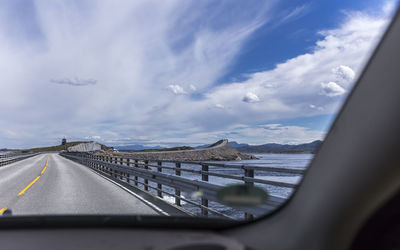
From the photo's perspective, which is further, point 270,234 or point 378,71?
point 270,234

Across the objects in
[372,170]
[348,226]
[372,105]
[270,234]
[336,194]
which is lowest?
[270,234]

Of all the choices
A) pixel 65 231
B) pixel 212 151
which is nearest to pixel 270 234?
pixel 65 231

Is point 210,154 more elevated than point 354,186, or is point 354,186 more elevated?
point 210,154

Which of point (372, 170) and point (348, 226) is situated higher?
point (372, 170)

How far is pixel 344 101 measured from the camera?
73.0 inches

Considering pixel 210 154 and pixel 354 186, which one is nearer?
pixel 354 186

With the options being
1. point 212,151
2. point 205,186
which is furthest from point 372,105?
point 212,151

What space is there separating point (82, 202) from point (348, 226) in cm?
918

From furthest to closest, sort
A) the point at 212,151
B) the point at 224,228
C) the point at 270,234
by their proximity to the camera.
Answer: the point at 212,151 → the point at 224,228 → the point at 270,234

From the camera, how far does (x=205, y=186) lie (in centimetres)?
617

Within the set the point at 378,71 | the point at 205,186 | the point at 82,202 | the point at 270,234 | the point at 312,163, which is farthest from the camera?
the point at 82,202

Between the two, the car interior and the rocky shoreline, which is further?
the rocky shoreline

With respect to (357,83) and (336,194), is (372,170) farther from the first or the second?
(357,83)

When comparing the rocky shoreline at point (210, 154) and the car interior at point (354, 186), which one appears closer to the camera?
the car interior at point (354, 186)
